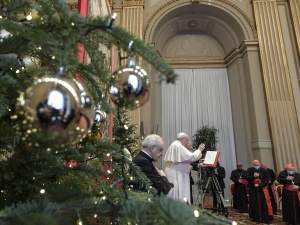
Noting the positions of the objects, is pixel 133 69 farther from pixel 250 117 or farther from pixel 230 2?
pixel 230 2

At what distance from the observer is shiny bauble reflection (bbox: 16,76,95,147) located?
47 centimetres

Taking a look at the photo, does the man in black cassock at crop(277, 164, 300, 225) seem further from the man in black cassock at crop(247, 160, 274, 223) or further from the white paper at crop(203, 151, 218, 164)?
the white paper at crop(203, 151, 218, 164)

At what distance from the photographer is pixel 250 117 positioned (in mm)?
8758

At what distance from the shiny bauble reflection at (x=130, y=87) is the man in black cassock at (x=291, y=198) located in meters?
6.17

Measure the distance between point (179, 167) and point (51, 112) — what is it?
4.15 metres

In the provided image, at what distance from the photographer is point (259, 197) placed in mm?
6094

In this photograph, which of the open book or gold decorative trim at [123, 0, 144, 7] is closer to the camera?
the open book

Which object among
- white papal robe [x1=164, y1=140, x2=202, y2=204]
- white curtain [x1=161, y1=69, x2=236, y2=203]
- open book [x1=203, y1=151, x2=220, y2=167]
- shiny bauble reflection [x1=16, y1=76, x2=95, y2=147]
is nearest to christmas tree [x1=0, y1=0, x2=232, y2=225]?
shiny bauble reflection [x1=16, y1=76, x2=95, y2=147]

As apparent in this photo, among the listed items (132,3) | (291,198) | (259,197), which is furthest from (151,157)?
(132,3)

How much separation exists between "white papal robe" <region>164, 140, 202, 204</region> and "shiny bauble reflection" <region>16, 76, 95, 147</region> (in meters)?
3.85

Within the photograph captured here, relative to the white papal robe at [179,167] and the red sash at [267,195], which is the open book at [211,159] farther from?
the red sash at [267,195]

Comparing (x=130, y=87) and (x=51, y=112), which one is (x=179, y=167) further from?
(x=51, y=112)

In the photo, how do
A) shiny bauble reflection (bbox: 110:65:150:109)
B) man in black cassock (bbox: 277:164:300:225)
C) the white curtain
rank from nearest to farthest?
shiny bauble reflection (bbox: 110:65:150:109), man in black cassock (bbox: 277:164:300:225), the white curtain

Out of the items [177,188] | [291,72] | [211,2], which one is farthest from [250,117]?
[177,188]
